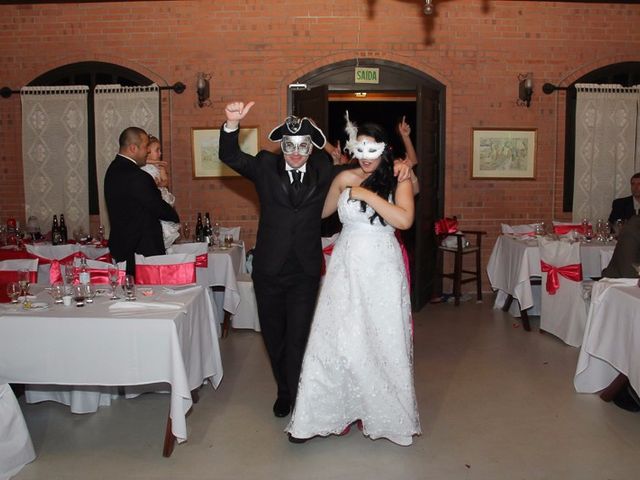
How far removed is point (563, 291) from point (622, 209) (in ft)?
8.71

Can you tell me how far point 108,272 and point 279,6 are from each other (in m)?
5.08

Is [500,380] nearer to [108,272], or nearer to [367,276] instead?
[367,276]

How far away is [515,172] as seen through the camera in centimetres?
864

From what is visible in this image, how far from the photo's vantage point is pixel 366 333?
3873mm

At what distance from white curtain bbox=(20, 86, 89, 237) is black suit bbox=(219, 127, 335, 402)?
505cm

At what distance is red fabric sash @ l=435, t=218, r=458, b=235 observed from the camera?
26.6ft

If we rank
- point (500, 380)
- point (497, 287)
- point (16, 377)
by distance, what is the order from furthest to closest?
point (497, 287) < point (500, 380) < point (16, 377)

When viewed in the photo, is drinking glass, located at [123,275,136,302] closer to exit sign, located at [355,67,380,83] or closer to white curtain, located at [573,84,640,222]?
exit sign, located at [355,67,380,83]

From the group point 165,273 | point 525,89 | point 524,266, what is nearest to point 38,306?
point 165,273

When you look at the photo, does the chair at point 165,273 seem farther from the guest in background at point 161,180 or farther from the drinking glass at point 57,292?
the guest in background at point 161,180

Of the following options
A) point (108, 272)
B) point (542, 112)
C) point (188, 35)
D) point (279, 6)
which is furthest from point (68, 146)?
point (542, 112)

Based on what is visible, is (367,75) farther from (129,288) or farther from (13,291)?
(13,291)

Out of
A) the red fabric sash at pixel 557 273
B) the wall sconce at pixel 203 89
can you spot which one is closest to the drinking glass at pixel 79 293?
the red fabric sash at pixel 557 273

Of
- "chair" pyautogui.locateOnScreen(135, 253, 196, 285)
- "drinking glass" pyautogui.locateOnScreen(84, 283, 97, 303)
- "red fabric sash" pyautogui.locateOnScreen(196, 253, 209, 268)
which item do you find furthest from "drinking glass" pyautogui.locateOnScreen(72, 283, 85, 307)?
"red fabric sash" pyautogui.locateOnScreen(196, 253, 209, 268)
